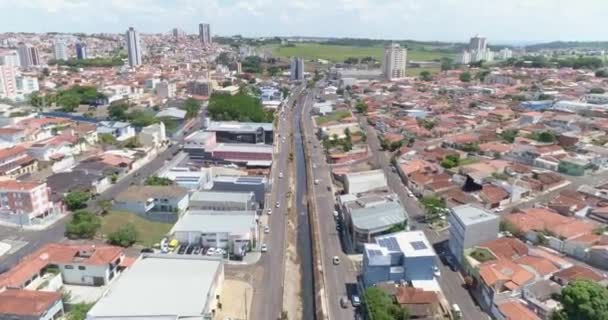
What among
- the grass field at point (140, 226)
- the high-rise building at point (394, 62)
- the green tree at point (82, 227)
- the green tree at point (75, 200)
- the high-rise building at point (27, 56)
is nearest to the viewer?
the green tree at point (82, 227)

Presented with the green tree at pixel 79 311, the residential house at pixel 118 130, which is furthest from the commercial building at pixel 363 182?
the residential house at pixel 118 130

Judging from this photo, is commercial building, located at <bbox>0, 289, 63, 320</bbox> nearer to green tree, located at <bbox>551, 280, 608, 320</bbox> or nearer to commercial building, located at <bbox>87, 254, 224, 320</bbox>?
commercial building, located at <bbox>87, 254, 224, 320</bbox>

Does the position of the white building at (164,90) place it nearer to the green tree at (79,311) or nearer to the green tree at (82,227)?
the green tree at (82,227)

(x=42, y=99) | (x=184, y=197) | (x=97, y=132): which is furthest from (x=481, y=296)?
(x=42, y=99)

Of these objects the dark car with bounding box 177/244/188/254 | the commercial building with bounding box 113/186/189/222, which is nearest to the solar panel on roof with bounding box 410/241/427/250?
the dark car with bounding box 177/244/188/254

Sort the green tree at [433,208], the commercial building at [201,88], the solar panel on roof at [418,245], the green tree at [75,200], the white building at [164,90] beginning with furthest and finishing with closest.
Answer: the commercial building at [201,88] < the white building at [164,90] < the green tree at [75,200] < the green tree at [433,208] < the solar panel on roof at [418,245]

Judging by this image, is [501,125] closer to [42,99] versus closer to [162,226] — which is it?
[162,226]
